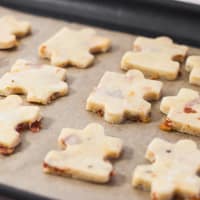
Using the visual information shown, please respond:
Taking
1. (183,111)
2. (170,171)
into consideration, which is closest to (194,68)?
(183,111)

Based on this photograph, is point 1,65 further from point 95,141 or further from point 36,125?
point 95,141

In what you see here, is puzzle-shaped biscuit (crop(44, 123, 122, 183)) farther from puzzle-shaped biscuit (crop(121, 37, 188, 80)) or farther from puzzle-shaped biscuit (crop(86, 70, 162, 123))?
puzzle-shaped biscuit (crop(121, 37, 188, 80))

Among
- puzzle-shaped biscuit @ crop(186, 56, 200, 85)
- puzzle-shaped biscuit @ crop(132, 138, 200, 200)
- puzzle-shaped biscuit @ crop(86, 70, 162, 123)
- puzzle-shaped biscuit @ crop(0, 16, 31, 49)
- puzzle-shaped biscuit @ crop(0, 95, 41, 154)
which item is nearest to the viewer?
puzzle-shaped biscuit @ crop(132, 138, 200, 200)

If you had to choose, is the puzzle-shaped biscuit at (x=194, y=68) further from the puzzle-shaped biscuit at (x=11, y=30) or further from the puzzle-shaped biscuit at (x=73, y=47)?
the puzzle-shaped biscuit at (x=11, y=30)

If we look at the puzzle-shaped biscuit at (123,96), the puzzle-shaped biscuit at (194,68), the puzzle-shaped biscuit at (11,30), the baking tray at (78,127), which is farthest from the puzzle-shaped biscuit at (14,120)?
the puzzle-shaped biscuit at (194,68)

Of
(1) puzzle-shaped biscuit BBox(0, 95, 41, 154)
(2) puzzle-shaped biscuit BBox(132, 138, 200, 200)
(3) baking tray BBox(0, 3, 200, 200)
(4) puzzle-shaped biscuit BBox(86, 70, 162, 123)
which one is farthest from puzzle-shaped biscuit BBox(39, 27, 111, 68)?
(2) puzzle-shaped biscuit BBox(132, 138, 200, 200)

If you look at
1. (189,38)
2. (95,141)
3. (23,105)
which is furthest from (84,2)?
(95,141)
